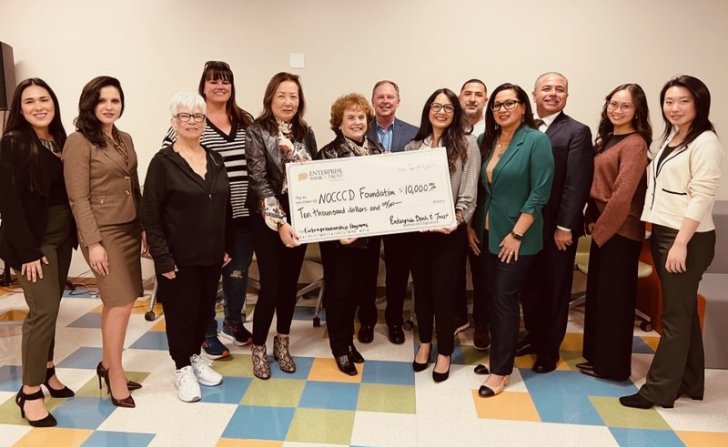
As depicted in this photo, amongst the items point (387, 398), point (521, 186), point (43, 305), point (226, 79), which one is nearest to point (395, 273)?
point (387, 398)

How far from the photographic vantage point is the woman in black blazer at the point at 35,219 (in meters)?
1.93

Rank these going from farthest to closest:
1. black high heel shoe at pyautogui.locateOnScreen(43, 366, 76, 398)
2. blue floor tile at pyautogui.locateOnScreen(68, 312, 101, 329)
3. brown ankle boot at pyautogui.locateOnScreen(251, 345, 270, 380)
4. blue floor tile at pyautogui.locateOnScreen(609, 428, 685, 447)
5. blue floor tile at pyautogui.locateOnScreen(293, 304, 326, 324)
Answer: blue floor tile at pyautogui.locateOnScreen(293, 304, 326, 324), blue floor tile at pyautogui.locateOnScreen(68, 312, 101, 329), brown ankle boot at pyautogui.locateOnScreen(251, 345, 270, 380), black high heel shoe at pyautogui.locateOnScreen(43, 366, 76, 398), blue floor tile at pyautogui.locateOnScreen(609, 428, 685, 447)

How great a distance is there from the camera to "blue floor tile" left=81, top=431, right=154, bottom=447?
6.55 feet

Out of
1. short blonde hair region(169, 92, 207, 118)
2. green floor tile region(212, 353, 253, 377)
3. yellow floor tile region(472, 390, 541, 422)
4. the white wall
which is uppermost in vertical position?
the white wall

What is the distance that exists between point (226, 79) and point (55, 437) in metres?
1.80

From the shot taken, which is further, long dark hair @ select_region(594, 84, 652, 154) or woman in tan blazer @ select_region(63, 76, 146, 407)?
long dark hair @ select_region(594, 84, 652, 154)

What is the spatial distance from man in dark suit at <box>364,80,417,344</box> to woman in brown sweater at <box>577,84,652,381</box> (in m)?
1.03

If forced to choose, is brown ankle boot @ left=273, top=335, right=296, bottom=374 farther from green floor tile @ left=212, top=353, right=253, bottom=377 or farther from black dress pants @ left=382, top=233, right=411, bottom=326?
black dress pants @ left=382, top=233, right=411, bottom=326

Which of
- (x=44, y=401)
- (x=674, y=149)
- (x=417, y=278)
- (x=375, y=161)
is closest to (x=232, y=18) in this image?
(x=375, y=161)

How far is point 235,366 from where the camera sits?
2.73 metres

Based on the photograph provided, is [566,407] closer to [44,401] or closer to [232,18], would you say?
[44,401]

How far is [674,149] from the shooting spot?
83.4 inches

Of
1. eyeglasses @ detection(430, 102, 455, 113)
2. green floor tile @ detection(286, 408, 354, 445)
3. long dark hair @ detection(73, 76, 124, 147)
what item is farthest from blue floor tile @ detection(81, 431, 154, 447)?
eyeglasses @ detection(430, 102, 455, 113)

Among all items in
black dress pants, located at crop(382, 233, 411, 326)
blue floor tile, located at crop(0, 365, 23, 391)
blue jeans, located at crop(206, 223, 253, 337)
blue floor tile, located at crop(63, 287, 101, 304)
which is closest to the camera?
blue floor tile, located at crop(0, 365, 23, 391)
